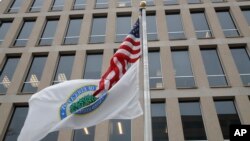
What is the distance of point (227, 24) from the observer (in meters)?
22.6

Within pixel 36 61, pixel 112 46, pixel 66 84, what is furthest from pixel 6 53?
pixel 66 84

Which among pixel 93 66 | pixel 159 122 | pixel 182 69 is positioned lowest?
pixel 159 122

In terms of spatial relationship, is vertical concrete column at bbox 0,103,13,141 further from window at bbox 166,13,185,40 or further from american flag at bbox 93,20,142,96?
→ window at bbox 166,13,185,40

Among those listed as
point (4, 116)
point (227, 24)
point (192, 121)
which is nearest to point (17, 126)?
point (4, 116)

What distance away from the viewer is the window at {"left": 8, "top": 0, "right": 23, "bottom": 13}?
84.3 feet

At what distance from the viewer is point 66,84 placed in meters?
9.16

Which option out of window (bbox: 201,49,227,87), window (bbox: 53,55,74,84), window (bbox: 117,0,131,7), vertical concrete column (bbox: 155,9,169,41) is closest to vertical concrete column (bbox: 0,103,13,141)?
window (bbox: 53,55,74,84)

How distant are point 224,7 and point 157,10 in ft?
18.3

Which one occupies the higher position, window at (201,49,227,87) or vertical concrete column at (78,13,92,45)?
vertical concrete column at (78,13,92,45)

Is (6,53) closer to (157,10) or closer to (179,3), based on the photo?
(157,10)

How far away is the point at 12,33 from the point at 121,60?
54.6ft

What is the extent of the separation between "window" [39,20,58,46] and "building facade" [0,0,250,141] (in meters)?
0.09

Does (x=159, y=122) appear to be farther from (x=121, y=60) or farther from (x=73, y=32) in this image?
(x=73, y=32)

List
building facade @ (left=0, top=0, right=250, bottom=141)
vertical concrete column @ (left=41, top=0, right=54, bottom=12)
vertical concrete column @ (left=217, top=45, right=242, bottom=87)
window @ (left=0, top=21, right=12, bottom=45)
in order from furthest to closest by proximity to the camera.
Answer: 1. vertical concrete column @ (left=41, top=0, right=54, bottom=12)
2. window @ (left=0, top=21, right=12, bottom=45)
3. vertical concrete column @ (left=217, top=45, right=242, bottom=87)
4. building facade @ (left=0, top=0, right=250, bottom=141)
